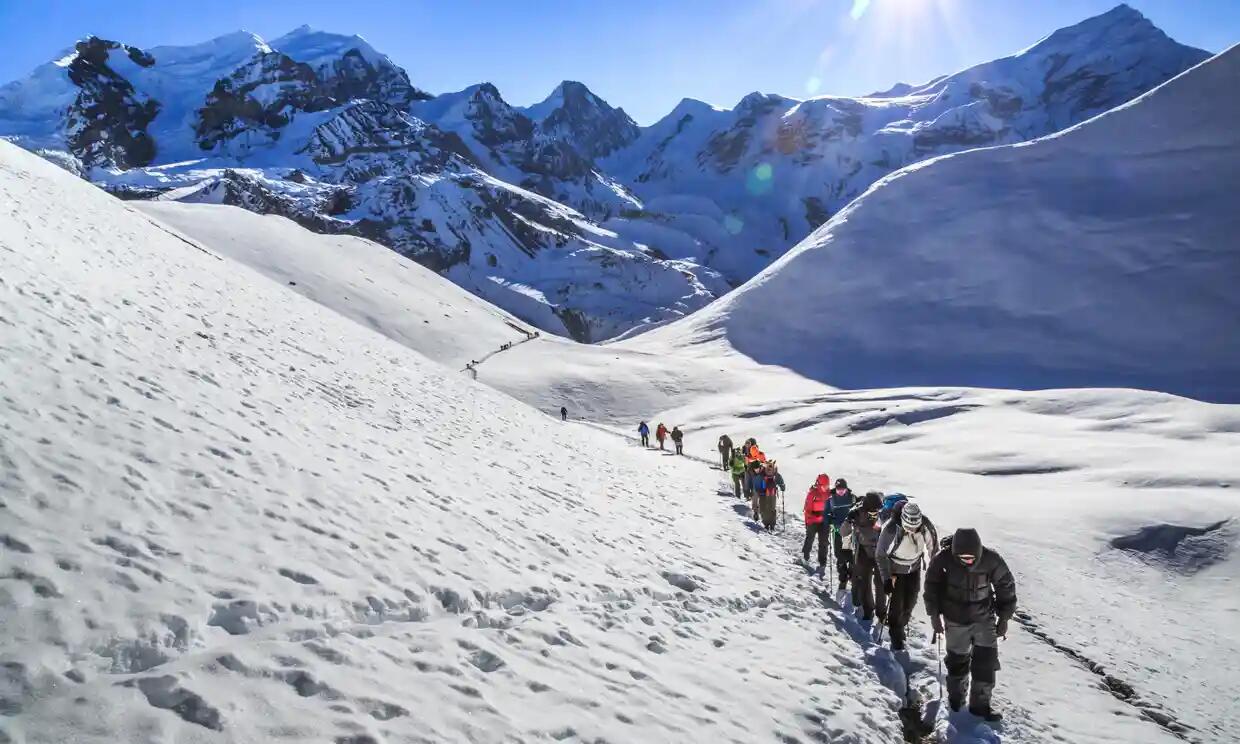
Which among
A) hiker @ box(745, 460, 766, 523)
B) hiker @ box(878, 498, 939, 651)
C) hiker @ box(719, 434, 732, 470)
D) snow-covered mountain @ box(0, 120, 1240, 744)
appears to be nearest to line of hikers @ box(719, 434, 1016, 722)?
hiker @ box(878, 498, 939, 651)

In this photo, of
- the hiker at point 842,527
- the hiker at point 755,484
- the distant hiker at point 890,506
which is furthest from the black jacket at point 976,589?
the hiker at point 755,484

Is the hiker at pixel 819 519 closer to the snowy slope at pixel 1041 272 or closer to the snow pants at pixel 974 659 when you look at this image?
the snow pants at pixel 974 659

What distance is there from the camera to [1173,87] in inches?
2830

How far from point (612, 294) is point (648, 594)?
168 metres

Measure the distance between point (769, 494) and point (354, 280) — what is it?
162ft

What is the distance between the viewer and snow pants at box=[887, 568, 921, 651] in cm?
920

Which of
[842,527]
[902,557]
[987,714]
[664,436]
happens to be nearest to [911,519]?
[902,557]

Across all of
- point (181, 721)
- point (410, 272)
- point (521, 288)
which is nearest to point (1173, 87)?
point (410, 272)

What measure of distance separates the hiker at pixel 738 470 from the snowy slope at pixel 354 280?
1239 inches

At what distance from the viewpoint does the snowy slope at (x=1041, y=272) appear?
55938mm

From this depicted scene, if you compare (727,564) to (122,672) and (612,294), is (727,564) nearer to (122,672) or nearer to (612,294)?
(122,672)

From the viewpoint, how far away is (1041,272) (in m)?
64.8

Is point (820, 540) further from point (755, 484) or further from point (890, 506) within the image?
point (755, 484)

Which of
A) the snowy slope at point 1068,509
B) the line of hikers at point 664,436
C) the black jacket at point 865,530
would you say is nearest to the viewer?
the snowy slope at point 1068,509
